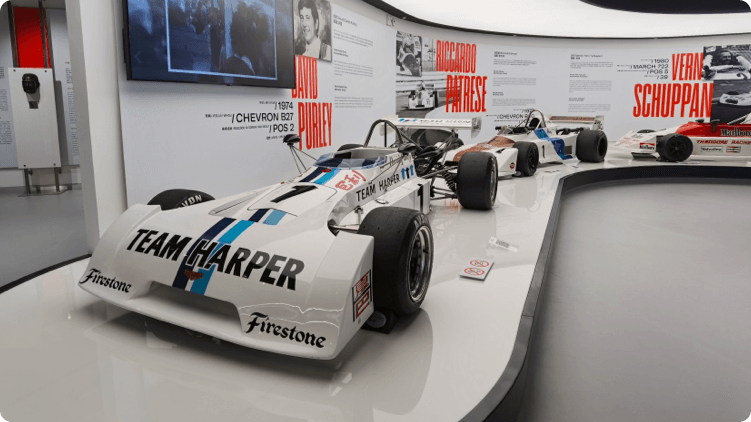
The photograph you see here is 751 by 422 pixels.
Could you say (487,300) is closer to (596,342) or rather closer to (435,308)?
(435,308)

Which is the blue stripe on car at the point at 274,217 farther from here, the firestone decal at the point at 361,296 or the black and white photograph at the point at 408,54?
the black and white photograph at the point at 408,54

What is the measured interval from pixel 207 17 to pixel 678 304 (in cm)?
414

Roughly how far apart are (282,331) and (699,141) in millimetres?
9030

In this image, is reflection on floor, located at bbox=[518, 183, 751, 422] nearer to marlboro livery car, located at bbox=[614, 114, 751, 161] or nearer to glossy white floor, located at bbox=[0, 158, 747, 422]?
glossy white floor, located at bbox=[0, 158, 747, 422]

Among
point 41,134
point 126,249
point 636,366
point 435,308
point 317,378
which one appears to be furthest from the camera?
point 41,134

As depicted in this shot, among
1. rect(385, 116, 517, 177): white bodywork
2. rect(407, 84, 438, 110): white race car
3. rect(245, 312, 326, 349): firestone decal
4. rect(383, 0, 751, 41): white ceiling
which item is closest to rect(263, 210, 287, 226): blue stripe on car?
rect(245, 312, 326, 349): firestone decal

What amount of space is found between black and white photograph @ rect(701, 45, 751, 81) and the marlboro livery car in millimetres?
4145

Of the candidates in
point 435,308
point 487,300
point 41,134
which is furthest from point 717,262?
point 41,134

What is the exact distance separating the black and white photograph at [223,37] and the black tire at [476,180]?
89.7 inches

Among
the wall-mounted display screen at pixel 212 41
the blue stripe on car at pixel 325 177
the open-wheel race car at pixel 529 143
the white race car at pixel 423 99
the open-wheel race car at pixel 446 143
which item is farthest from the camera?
the white race car at pixel 423 99

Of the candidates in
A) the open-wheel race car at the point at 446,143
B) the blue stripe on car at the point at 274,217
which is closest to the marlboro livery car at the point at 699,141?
the open-wheel race car at the point at 446,143

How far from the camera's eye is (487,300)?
8.32ft

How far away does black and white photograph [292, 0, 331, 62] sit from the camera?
5988mm

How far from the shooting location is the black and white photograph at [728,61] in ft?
38.2
